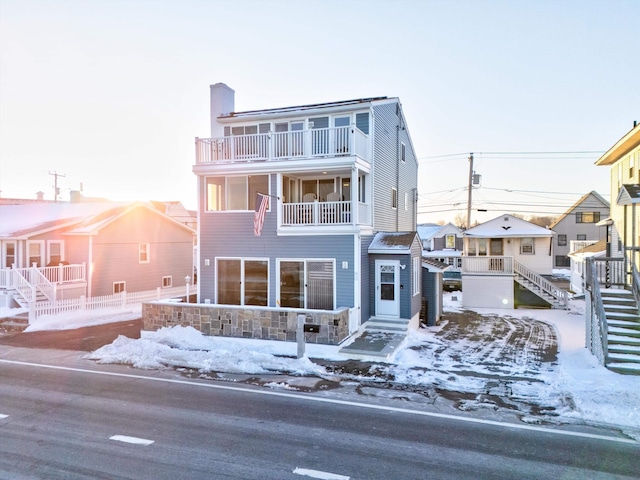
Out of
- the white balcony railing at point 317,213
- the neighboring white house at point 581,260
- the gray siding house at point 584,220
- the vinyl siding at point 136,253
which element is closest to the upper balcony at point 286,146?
the white balcony railing at point 317,213

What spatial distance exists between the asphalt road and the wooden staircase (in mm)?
4187

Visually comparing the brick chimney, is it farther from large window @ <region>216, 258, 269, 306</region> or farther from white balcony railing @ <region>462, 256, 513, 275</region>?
white balcony railing @ <region>462, 256, 513, 275</region>

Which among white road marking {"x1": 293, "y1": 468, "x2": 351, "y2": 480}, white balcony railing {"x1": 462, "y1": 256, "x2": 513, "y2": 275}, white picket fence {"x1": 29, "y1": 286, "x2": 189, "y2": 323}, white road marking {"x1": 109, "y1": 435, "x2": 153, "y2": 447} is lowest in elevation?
white road marking {"x1": 109, "y1": 435, "x2": 153, "y2": 447}

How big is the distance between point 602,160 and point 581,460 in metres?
16.0

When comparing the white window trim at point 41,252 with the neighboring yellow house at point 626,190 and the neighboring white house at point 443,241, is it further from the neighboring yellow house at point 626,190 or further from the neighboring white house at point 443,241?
the neighboring white house at point 443,241

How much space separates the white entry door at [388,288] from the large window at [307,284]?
7.44 ft

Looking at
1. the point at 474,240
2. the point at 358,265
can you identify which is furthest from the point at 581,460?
the point at 474,240

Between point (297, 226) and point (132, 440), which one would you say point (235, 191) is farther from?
point (132, 440)

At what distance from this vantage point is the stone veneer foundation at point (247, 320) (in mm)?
13219

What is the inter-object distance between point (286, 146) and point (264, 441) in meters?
11.5

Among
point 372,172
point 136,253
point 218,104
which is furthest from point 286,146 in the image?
point 136,253

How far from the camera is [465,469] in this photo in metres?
5.80

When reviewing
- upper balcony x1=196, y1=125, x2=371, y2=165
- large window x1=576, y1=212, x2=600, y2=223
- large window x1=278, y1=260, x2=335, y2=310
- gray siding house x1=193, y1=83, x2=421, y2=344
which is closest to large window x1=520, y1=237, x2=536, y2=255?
gray siding house x1=193, y1=83, x2=421, y2=344

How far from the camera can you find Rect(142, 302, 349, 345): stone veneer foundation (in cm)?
1322
